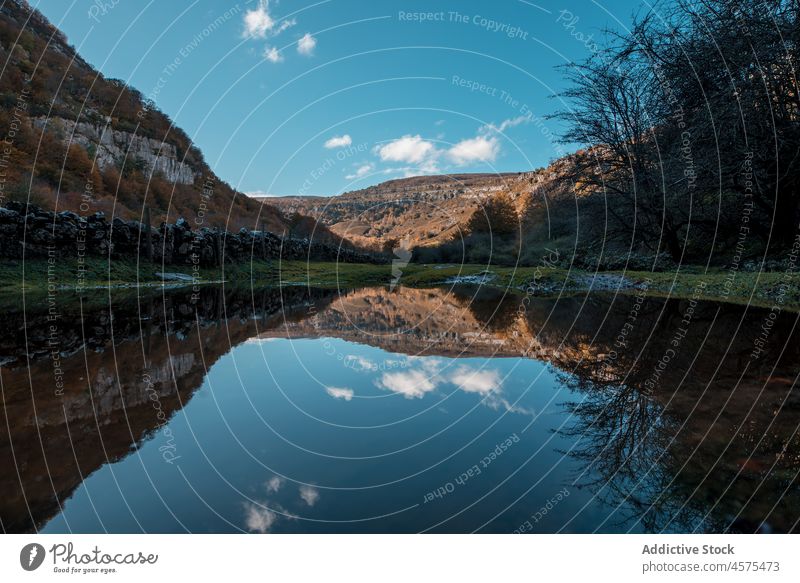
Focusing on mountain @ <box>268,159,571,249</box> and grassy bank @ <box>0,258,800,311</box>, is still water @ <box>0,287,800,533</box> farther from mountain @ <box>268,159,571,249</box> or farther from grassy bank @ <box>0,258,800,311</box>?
mountain @ <box>268,159,571,249</box>

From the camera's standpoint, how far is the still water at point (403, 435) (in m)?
2.37

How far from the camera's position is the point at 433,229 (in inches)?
2736

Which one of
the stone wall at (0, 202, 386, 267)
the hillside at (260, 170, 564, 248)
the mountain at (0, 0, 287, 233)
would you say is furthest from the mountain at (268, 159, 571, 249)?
the stone wall at (0, 202, 386, 267)

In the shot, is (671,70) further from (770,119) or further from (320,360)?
(320,360)

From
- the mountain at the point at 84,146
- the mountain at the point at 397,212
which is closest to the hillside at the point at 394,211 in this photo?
the mountain at the point at 397,212

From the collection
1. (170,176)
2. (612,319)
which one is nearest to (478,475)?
(612,319)

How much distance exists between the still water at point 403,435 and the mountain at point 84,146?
66.8ft

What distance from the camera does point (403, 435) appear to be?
342 centimetres

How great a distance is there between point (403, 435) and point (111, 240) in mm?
23292

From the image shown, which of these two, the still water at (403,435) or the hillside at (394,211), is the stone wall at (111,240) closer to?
the still water at (403,435)

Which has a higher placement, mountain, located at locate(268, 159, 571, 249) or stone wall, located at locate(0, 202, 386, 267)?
mountain, located at locate(268, 159, 571, 249)

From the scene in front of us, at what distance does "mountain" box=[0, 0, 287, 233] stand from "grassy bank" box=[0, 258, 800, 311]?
354 cm

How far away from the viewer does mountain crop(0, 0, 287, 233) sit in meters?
30.2
